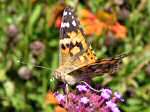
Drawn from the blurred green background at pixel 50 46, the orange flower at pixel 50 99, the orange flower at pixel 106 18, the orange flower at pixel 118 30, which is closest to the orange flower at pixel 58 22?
the blurred green background at pixel 50 46

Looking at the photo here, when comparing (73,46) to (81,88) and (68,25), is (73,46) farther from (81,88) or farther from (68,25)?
(81,88)

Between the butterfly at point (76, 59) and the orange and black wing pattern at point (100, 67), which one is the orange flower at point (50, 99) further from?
the orange and black wing pattern at point (100, 67)

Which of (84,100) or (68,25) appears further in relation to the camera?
(68,25)

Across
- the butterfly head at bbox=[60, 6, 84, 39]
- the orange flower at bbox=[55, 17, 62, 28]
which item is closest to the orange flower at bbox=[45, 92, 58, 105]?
the orange flower at bbox=[55, 17, 62, 28]

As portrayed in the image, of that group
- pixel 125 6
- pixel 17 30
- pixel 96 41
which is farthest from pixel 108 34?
pixel 17 30

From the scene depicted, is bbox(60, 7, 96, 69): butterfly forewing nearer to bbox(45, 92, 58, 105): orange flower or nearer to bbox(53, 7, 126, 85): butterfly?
bbox(53, 7, 126, 85): butterfly

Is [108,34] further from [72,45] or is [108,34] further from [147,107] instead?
[72,45]

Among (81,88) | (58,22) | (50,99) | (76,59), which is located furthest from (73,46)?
(58,22)
